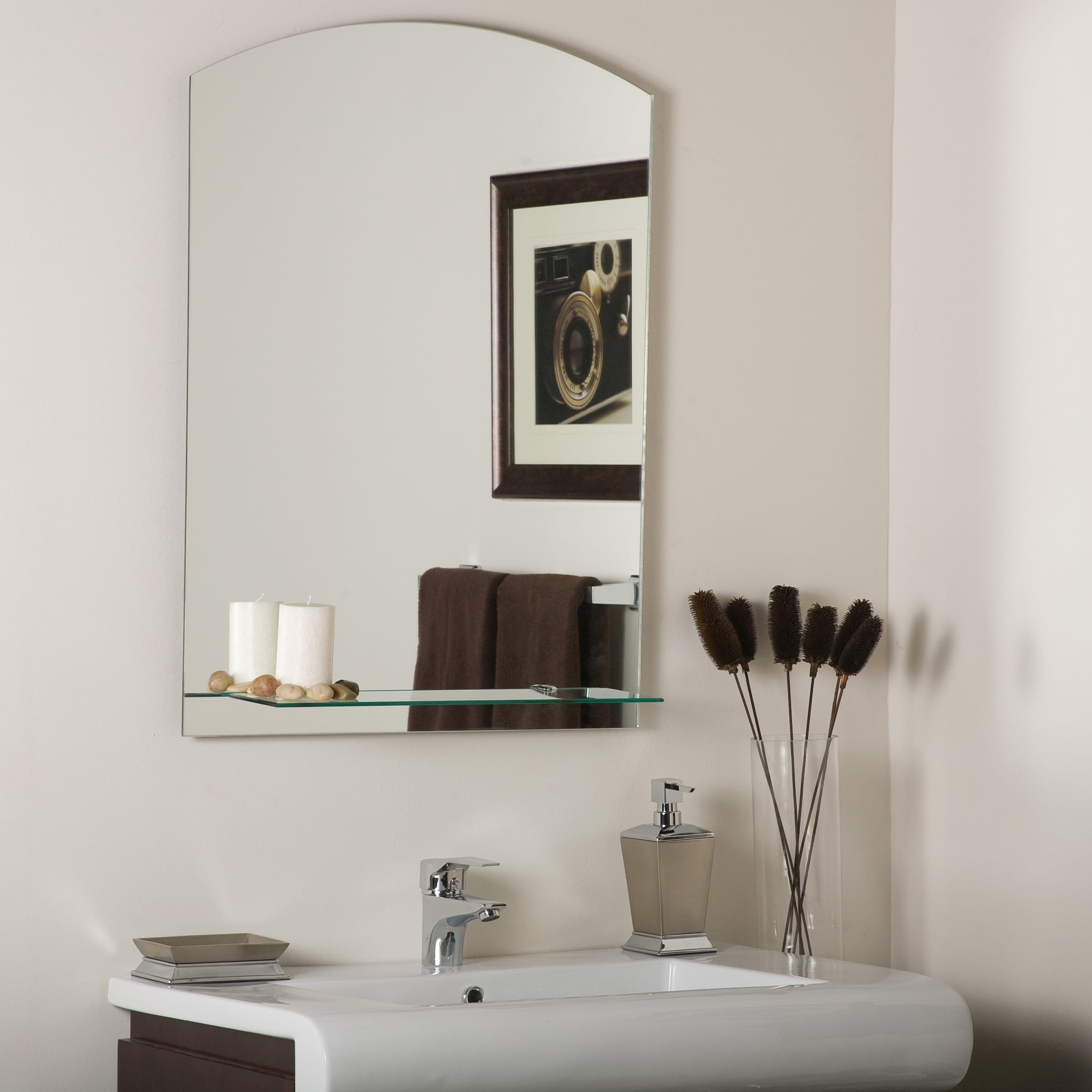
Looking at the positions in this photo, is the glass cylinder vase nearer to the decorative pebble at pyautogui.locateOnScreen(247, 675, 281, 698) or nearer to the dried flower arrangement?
the dried flower arrangement

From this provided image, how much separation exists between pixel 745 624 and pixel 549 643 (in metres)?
0.23

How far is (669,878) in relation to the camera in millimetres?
1365

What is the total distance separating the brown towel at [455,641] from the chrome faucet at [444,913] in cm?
15

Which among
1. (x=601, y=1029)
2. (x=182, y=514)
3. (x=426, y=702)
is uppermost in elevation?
(x=182, y=514)

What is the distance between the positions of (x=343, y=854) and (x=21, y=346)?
1.96 feet

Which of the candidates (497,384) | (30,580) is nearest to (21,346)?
(30,580)

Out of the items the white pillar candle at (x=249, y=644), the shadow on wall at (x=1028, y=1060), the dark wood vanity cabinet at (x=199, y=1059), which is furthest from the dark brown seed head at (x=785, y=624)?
the dark wood vanity cabinet at (x=199, y=1059)

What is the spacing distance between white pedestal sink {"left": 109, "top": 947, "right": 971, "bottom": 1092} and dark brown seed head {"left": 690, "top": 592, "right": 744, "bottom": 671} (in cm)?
33

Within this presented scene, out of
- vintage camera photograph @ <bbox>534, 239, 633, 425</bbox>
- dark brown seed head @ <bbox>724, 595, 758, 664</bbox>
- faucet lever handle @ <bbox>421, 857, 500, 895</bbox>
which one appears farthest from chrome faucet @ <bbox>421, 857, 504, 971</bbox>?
vintage camera photograph @ <bbox>534, 239, 633, 425</bbox>

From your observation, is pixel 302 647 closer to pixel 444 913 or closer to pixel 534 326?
pixel 444 913

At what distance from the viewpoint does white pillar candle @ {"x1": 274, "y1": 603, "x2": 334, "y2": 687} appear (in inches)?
49.5

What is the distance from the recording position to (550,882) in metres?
1.43

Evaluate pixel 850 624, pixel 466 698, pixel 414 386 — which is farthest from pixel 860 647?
pixel 414 386

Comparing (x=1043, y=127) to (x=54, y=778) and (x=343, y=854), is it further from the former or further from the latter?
(x=54, y=778)
